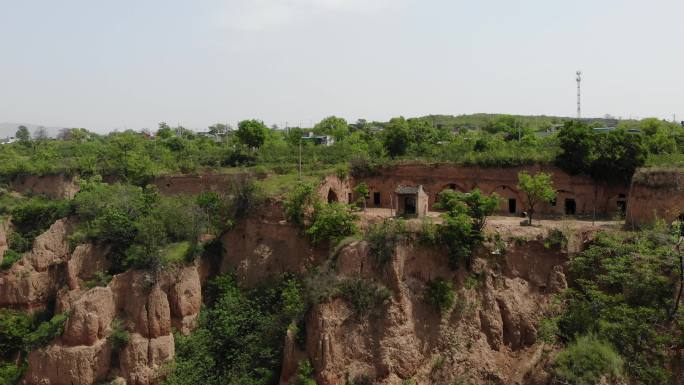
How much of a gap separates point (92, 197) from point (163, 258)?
22.4 ft

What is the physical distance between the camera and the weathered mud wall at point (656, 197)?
68.7 feet

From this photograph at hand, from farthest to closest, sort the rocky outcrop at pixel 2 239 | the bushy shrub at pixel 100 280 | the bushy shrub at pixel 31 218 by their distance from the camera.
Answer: the bushy shrub at pixel 31 218 → the rocky outcrop at pixel 2 239 → the bushy shrub at pixel 100 280

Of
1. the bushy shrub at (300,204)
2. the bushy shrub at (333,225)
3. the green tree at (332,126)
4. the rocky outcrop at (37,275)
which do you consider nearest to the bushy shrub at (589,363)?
the bushy shrub at (333,225)

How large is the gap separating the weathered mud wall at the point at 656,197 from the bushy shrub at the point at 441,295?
774cm

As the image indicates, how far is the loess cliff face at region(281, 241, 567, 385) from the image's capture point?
60.4ft

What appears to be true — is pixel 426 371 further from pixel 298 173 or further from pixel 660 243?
pixel 298 173

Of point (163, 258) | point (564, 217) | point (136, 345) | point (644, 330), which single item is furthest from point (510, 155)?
point (136, 345)

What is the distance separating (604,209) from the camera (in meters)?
25.3

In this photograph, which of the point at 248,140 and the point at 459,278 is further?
the point at 248,140

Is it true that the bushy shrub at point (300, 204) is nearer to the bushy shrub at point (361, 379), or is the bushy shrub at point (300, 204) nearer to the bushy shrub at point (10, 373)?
the bushy shrub at point (361, 379)

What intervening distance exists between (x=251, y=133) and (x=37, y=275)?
16444 millimetres

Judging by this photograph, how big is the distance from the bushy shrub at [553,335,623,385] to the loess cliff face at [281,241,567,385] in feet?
3.81

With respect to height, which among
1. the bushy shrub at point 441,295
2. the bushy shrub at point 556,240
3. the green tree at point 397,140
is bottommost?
the bushy shrub at point 441,295

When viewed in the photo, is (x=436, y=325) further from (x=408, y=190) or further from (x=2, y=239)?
(x=2, y=239)
